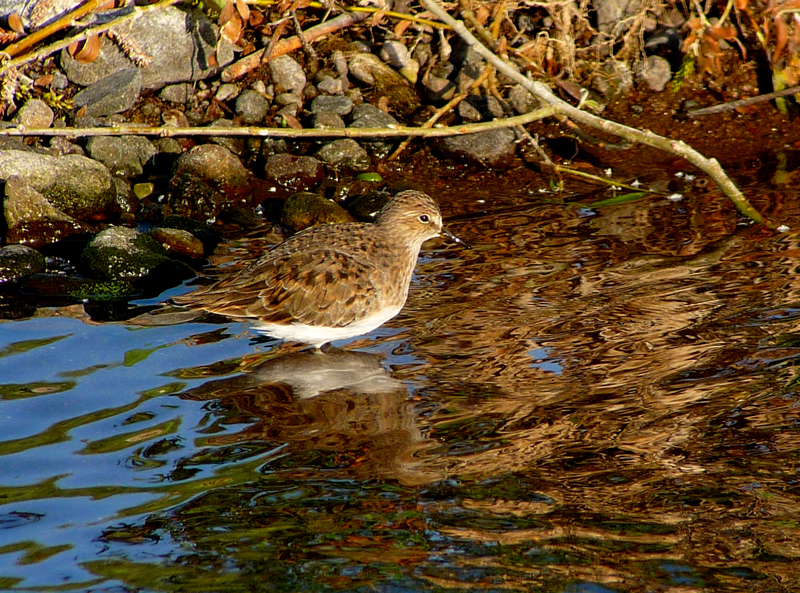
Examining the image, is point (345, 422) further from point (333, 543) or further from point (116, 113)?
point (116, 113)

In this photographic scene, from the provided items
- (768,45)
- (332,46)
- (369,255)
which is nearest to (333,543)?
(369,255)

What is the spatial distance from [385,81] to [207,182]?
257 cm

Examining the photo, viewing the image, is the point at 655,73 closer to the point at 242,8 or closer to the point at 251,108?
the point at 251,108

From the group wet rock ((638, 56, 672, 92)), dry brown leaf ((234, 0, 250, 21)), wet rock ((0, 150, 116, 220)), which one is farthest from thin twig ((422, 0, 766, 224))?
wet rock ((0, 150, 116, 220))

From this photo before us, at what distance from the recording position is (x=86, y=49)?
9.93 m

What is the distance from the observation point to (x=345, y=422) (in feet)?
19.9

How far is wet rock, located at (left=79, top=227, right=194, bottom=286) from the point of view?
8.08 metres

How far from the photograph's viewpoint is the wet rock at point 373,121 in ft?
33.7

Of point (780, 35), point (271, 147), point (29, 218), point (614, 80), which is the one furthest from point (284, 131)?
point (780, 35)

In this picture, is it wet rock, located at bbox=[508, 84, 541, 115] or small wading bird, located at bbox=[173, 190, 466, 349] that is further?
wet rock, located at bbox=[508, 84, 541, 115]

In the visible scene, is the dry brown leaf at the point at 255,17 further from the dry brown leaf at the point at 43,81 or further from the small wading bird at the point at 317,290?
the small wading bird at the point at 317,290

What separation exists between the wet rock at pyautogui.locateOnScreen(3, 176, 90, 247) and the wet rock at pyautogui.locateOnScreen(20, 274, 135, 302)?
975 mm

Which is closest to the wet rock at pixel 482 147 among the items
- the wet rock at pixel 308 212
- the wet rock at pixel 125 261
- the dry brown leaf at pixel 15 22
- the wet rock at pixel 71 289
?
the wet rock at pixel 308 212

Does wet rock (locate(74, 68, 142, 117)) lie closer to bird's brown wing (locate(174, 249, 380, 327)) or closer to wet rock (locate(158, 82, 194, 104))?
wet rock (locate(158, 82, 194, 104))
